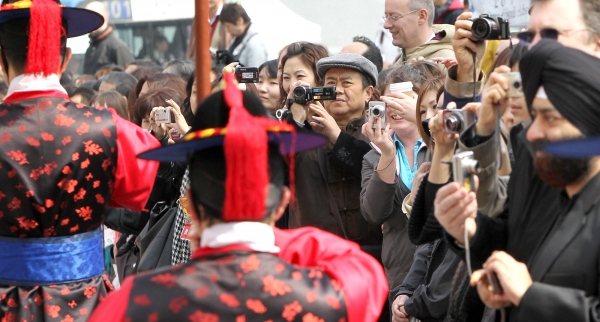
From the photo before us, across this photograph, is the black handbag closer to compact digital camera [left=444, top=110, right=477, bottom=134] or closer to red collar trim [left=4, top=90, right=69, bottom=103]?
red collar trim [left=4, top=90, right=69, bottom=103]

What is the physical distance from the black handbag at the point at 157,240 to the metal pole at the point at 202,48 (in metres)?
2.14

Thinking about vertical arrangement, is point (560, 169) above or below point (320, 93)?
above

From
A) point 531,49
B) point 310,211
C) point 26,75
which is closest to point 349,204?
point 310,211

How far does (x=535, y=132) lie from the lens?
96.9 inches

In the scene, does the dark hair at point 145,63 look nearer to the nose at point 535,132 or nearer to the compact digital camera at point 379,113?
the compact digital camera at point 379,113

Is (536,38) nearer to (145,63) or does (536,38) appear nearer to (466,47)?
(466,47)

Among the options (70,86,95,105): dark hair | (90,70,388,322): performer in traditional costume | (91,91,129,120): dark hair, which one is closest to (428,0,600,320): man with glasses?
(90,70,388,322): performer in traditional costume

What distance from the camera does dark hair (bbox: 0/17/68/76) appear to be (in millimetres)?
3596

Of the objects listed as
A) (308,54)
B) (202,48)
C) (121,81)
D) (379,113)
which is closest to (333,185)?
(379,113)

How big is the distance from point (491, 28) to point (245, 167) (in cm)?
133

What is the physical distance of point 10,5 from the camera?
359 cm

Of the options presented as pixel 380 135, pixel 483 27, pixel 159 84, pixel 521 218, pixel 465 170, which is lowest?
pixel 159 84

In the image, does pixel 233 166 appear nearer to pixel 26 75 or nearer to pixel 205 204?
pixel 205 204

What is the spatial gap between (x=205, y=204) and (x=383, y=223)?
229 cm
